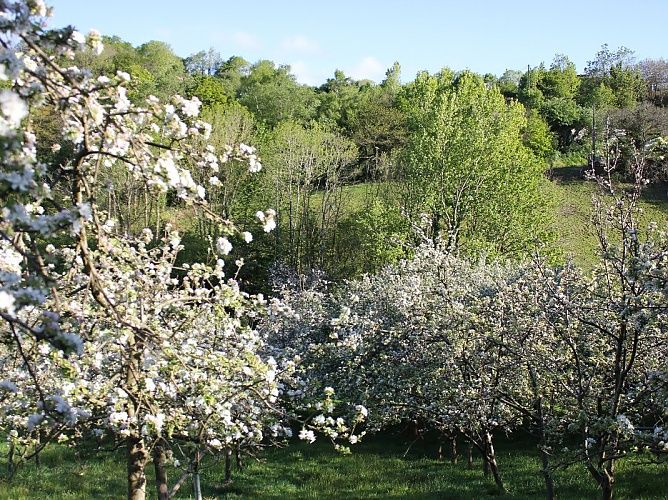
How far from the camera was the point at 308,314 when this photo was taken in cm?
2148

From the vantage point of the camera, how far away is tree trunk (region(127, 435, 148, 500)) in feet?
26.2

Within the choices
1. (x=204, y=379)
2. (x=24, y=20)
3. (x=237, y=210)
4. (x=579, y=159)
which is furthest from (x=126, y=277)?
(x=579, y=159)

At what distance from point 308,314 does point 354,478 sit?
7.14 m

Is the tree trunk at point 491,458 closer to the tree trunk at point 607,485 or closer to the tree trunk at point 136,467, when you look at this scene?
the tree trunk at point 607,485

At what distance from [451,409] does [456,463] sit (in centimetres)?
616

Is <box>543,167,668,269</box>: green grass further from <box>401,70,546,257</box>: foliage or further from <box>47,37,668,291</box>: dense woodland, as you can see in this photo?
<box>401,70,546,257</box>: foliage

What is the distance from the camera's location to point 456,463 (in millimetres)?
16500

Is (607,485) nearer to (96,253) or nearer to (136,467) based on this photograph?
(136,467)

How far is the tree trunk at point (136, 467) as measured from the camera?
26.2ft

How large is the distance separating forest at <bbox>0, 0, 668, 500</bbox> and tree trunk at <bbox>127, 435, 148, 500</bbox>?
0.14 ft

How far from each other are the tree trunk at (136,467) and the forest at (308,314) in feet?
0.14

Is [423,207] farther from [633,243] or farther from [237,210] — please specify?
[633,243]

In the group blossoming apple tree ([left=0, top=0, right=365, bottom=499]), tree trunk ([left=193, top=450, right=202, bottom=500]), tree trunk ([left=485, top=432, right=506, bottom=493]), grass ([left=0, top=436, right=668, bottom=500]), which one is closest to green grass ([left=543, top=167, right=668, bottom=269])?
grass ([left=0, top=436, right=668, bottom=500])

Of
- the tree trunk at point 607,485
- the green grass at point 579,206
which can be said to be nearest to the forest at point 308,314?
the tree trunk at point 607,485
